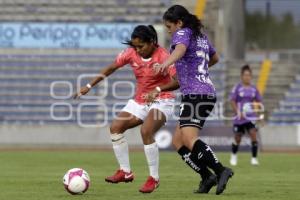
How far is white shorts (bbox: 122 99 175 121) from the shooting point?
12742mm

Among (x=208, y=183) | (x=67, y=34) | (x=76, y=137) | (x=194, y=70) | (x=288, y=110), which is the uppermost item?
(x=194, y=70)

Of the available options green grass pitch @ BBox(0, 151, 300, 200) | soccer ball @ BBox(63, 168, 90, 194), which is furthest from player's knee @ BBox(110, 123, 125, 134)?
soccer ball @ BBox(63, 168, 90, 194)

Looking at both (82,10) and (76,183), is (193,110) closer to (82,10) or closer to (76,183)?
(76,183)

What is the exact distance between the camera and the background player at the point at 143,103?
41.3ft

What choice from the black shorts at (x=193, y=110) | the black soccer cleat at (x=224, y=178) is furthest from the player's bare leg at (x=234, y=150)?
the black soccer cleat at (x=224, y=178)

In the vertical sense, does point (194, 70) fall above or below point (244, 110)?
above

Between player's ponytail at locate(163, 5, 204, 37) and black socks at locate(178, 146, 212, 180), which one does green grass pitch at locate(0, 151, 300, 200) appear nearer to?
black socks at locate(178, 146, 212, 180)

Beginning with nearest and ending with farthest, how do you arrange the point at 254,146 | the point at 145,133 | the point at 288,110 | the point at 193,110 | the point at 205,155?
the point at 205,155, the point at 193,110, the point at 145,133, the point at 254,146, the point at 288,110

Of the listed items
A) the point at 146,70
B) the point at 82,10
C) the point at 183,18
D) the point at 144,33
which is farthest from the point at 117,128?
the point at 82,10

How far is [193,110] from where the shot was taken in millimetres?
11508

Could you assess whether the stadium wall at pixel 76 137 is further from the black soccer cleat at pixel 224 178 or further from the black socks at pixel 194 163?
the black soccer cleat at pixel 224 178

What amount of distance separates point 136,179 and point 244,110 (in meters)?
7.05

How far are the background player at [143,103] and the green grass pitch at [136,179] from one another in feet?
1.63

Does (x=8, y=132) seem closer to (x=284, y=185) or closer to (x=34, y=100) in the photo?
(x=34, y=100)
